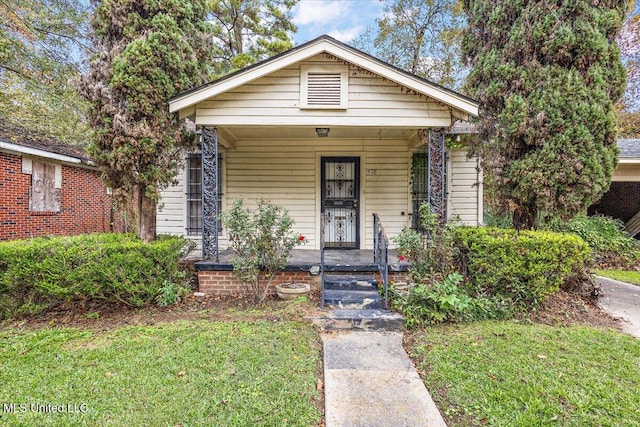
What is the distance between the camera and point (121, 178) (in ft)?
16.9

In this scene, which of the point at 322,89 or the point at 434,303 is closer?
the point at 434,303

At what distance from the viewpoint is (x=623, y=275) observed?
7.00 meters

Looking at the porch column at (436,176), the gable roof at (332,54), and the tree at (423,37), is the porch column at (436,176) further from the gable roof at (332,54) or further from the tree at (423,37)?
the tree at (423,37)

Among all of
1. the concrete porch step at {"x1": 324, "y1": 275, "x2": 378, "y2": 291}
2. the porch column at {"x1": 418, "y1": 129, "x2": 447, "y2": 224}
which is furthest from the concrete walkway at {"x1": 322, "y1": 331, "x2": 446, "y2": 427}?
the porch column at {"x1": 418, "y1": 129, "x2": 447, "y2": 224}

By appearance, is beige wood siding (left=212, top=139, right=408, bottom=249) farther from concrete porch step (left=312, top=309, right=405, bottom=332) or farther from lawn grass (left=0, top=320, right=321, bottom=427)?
lawn grass (left=0, top=320, right=321, bottom=427)

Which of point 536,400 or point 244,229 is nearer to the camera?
point 536,400

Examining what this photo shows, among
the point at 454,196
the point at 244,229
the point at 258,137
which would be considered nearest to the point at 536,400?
the point at 244,229

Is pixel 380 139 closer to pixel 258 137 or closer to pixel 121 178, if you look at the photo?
pixel 258 137

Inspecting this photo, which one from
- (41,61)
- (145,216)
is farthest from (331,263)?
(41,61)

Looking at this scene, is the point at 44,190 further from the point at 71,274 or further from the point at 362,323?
the point at 362,323

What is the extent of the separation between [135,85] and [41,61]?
828 cm

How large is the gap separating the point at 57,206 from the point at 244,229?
26.8 feet

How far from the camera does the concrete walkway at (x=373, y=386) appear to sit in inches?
92.9

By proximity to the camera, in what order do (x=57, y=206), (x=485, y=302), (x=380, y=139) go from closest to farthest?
(x=485, y=302), (x=380, y=139), (x=57, y=206)
